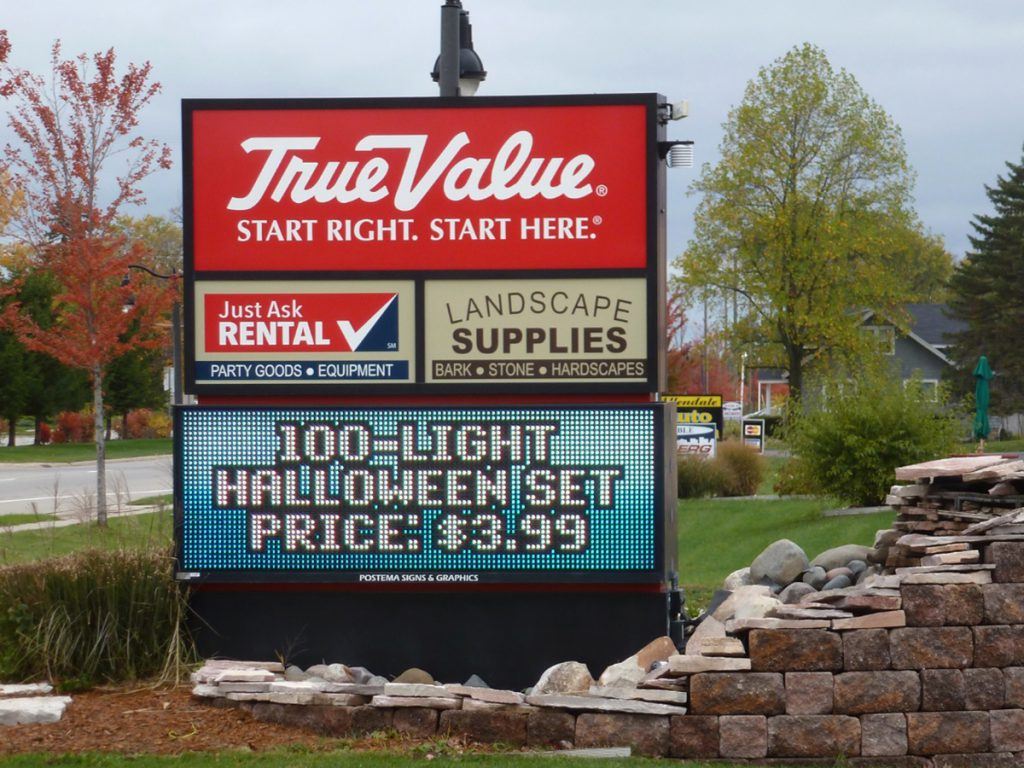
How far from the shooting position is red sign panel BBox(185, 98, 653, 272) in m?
9.00

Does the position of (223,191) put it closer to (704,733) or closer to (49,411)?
(704,733)

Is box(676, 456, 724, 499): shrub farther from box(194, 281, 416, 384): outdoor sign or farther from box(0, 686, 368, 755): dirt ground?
box(0, 686, 368, 755): dirt ground

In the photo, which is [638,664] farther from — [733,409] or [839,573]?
[733,409]

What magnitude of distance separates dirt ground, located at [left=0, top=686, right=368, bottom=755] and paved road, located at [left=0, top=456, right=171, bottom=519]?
11838mm

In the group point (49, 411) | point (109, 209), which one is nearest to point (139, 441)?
point (49, 411)

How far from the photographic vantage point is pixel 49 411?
161ft

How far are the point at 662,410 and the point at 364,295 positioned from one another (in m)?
2.09

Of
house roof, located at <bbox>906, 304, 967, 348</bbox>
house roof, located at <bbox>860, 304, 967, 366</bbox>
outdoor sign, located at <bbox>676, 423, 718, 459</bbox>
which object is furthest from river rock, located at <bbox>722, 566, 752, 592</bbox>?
house roof, located at <bbox>906, 304, 967, 348</bbox>

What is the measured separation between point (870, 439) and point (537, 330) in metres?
13.6

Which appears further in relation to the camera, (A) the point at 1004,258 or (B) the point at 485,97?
(A) the point at 1004,258

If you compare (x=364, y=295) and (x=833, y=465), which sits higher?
(x=364, y=295)

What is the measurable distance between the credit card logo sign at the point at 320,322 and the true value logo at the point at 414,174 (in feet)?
2.06

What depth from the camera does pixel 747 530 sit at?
22.3 m

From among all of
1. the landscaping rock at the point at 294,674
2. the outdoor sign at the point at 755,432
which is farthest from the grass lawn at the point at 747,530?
the outdoor sign at the point at 755,432
